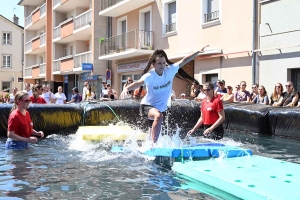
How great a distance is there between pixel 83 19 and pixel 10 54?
27550 mm

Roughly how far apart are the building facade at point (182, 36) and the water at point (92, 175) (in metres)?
9.39

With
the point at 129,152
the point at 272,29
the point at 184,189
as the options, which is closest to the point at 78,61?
the point at 272,29

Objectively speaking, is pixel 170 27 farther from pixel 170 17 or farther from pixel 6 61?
pixel 6 61

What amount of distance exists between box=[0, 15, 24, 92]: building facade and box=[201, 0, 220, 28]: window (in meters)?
40.7

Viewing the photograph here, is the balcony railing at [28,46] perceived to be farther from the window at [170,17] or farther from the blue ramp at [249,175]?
the blue ramp at [249,175]

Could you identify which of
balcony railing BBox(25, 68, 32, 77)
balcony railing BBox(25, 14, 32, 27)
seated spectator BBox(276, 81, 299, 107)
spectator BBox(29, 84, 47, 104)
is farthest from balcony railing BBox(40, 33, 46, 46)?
seated spectator BBox(276, 81, 299, 107)

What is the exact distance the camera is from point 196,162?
256 inches

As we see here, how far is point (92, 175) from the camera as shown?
634cm

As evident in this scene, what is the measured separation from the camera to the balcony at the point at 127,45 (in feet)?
82.1

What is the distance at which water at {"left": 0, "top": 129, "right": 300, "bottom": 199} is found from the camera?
5.24 m

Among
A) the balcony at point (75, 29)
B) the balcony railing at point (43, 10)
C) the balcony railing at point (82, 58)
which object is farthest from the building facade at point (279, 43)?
the balcony railing at point (43, 10)

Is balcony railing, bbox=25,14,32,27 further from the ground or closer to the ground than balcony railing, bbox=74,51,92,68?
further from the ground

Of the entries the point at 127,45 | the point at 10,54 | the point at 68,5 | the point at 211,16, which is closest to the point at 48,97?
the point at 211,16

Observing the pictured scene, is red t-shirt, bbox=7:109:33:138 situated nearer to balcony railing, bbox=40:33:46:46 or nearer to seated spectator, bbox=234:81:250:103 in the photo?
seated spectator, bbox=234:81:250:103
